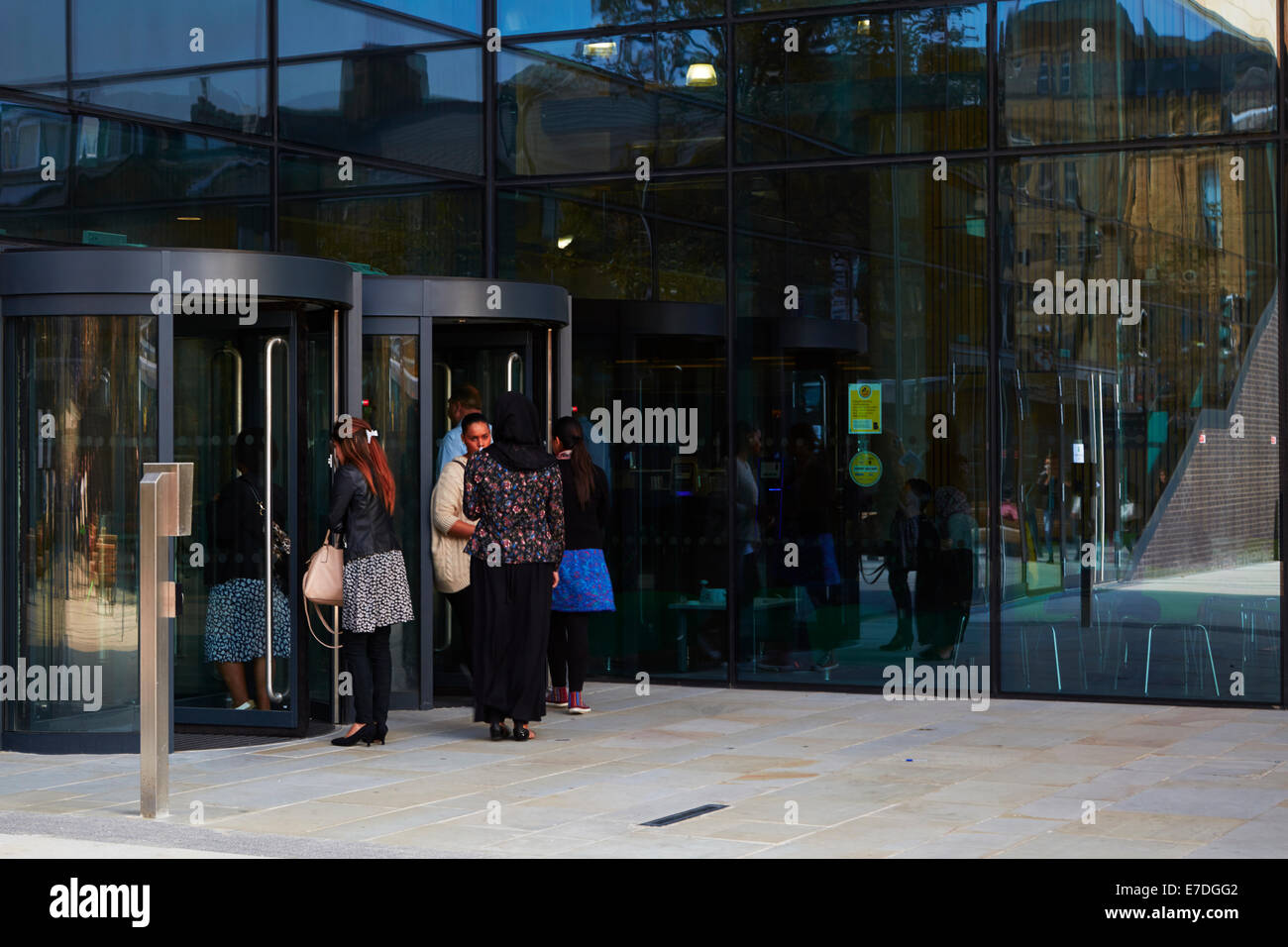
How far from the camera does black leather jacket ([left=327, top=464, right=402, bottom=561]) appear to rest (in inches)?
371

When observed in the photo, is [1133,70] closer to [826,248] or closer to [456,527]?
[826,248]

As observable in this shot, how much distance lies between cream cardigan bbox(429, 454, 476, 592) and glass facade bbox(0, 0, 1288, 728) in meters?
0.58

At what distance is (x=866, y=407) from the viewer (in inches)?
482

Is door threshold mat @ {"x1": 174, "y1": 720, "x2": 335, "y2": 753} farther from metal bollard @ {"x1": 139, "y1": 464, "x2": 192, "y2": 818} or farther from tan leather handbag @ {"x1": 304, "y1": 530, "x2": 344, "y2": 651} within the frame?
metal bollard @ {"x1": 139, "y1": 464, "x2": 192, "y2": 818}

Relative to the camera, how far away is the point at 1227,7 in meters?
11.5

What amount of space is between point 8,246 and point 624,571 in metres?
5.14

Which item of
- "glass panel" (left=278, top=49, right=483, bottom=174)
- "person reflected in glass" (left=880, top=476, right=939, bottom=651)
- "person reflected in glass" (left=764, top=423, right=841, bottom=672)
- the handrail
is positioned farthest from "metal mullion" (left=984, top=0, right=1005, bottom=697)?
"glass panel" (left=278, top=49, right=483, bottom=174)

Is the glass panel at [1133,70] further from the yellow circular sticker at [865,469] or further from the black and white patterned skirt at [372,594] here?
the black and white patterned skirt at [372,594]

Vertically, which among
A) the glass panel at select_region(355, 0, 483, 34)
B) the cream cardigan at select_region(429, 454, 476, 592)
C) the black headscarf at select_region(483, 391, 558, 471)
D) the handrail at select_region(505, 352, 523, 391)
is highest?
the glass panel at select_region(355, 0, 483, 34)

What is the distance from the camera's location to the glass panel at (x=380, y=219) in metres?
12.2

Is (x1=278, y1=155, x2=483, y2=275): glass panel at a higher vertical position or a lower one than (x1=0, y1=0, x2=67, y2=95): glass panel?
lower

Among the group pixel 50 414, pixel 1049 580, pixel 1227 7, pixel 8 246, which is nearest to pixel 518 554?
pixel 50 414

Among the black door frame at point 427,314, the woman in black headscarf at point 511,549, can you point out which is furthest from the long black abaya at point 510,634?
the black door frame at point 427,314

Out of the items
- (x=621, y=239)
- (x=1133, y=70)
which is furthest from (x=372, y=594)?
(x=1133, y=70)
